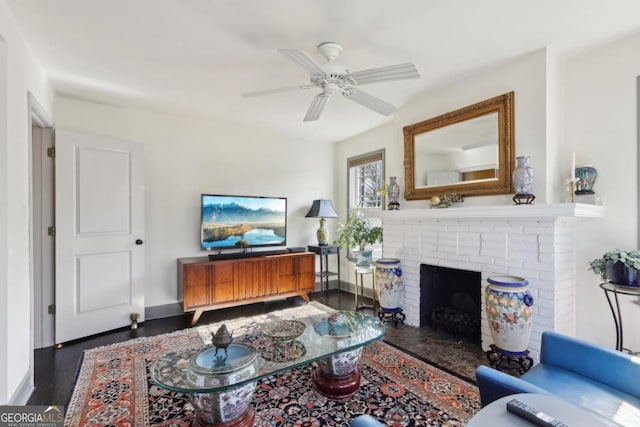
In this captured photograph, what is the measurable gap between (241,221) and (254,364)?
8.59ft

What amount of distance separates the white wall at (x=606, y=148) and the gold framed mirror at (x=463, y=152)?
50cm

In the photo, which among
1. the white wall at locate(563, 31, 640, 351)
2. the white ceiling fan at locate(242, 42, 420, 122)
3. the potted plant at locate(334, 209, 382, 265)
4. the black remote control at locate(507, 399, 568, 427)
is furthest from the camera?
the potted plant at locate(334, 209, 382, 265)

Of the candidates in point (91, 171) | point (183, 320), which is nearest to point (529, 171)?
point (183, 320)

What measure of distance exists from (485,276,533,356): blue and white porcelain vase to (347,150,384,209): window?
7.26 feet

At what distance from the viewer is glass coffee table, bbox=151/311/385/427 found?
1618 millimetres

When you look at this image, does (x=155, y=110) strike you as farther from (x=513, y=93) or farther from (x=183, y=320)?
(x=513, y=93)

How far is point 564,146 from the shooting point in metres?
2.56

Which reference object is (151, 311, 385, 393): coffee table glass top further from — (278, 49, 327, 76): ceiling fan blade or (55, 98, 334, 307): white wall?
(55, 98, 334, 307): white wall

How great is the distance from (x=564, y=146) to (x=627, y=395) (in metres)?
1.89

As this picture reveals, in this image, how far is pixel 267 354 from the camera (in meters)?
1.93

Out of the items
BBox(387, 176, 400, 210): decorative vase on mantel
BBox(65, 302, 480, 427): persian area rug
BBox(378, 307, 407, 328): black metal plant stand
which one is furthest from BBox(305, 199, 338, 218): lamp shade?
BBox(65, 302, 480, 427): persian area rug

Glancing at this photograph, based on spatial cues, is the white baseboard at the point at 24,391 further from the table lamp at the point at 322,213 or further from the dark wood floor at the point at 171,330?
the table lamp at the point at 322,213

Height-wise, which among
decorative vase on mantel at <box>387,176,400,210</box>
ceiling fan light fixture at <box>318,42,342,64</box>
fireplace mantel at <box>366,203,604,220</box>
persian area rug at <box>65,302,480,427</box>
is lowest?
persian area rug at <box>65,302,480,427</box>

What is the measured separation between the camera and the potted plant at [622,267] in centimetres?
194
